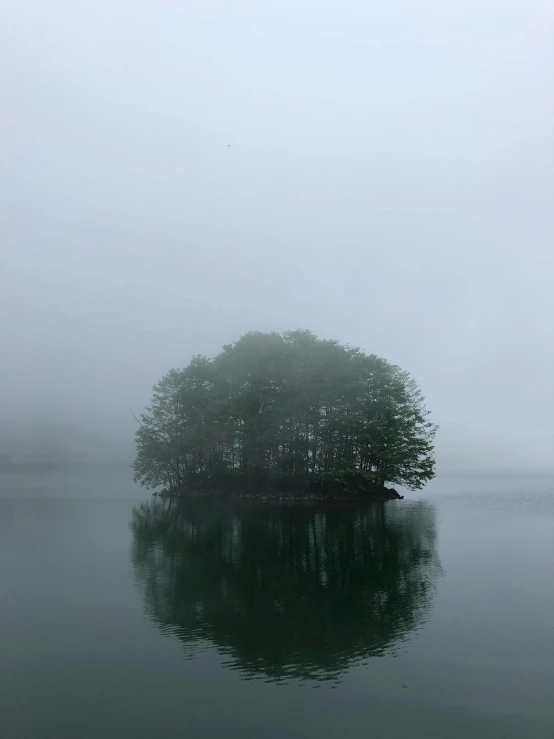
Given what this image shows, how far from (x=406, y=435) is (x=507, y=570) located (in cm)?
5025

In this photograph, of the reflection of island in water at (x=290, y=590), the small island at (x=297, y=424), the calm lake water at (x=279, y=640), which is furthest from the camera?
the small island at (x=297, y=424)

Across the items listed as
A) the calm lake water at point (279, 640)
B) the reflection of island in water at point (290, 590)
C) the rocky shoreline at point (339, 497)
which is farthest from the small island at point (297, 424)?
the calm lake water at point (279, 640)

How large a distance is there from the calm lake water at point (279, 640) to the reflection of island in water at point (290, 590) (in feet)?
0.33

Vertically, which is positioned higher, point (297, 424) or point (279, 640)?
point (297, 424)

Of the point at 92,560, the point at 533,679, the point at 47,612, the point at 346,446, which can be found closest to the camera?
the point at 533,679

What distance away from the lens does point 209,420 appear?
282ft

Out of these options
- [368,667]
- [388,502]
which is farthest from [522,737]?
[388,502]

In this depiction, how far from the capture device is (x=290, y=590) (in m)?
21.5

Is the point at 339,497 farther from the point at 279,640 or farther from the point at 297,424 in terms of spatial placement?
the point at 279,640

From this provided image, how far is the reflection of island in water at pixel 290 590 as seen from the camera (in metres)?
14.9

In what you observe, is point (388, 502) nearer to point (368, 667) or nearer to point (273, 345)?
point (273, 345)

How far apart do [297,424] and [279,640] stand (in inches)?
2498

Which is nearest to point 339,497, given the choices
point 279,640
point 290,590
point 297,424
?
point 297,424

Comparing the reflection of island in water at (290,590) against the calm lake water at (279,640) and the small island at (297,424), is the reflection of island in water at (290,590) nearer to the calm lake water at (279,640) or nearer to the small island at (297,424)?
the calm lake water at (279,640)
